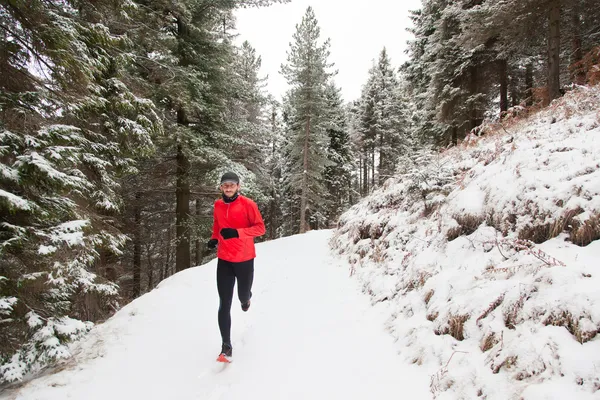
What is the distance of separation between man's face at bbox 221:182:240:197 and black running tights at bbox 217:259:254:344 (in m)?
0.98

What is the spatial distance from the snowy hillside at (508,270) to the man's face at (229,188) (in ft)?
9.81

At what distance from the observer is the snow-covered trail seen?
3.12 metres

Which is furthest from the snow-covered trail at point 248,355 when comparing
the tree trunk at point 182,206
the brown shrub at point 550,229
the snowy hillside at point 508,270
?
the tree trunk at point 182,206

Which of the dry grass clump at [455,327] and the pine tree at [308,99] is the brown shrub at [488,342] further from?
the pine tree at [308,99]

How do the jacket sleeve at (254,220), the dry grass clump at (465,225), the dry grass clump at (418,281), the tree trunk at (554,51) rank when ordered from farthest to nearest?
1. the tree trunk at (554,51)
2. the dry grass clump at (465,225)
3. the dry grass clump at (418,281)
4. the jacket sleeve at (254,220)

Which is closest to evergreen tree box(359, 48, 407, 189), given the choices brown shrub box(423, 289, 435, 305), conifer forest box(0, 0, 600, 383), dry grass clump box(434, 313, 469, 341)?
conifer forest box(0, 0, 600, 383)

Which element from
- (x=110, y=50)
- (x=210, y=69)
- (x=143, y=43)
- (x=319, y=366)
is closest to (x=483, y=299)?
(x=319, y=366)

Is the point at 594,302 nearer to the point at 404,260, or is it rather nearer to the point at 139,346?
the point at 404,260

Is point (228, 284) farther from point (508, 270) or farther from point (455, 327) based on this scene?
point (508, 270)

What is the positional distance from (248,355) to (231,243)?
1564mm

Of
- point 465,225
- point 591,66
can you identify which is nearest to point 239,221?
point 465,225

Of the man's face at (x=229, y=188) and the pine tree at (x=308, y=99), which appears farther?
the pine tree at (x=308, y=99)

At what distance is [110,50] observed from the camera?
17.9ft

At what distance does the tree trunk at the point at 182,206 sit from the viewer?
1105 centimetres
